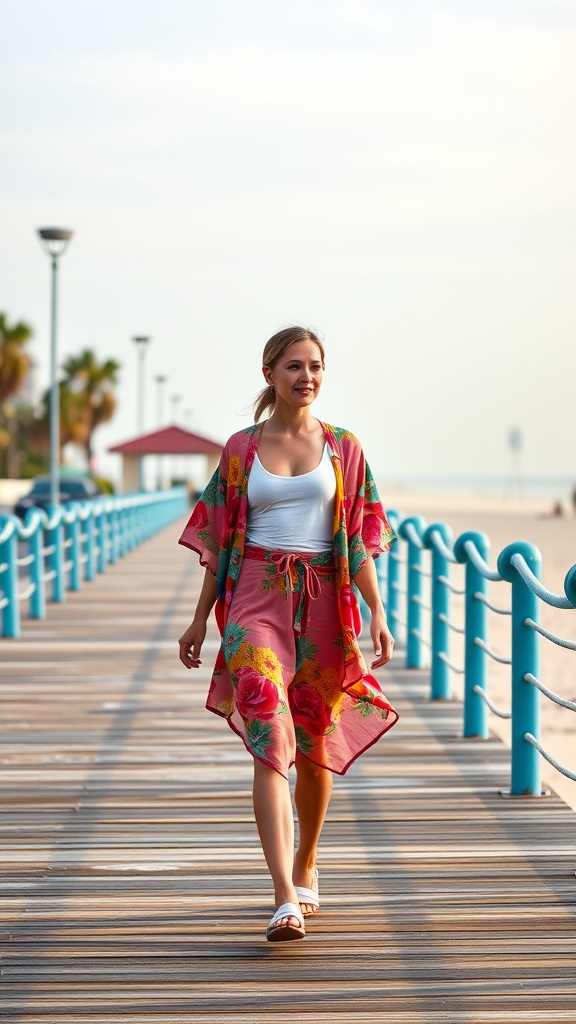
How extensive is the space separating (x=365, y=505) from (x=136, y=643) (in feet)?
24.7

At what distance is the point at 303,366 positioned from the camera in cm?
410

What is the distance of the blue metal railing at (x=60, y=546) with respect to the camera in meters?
11.3

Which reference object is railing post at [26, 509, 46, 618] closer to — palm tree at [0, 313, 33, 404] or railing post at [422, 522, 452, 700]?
railing post at [422, 522, 452, 700]

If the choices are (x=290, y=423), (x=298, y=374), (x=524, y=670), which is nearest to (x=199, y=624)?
(x=290, y=423)

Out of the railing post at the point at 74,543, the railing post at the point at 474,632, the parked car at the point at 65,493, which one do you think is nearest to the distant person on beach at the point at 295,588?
the railing post at the point at 474,632

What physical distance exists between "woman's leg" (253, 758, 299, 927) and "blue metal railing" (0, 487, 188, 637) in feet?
23.5

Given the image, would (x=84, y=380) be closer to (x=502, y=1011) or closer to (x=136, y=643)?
(x=136, y=643)

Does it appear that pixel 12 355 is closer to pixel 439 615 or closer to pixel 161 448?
pixel 161 448

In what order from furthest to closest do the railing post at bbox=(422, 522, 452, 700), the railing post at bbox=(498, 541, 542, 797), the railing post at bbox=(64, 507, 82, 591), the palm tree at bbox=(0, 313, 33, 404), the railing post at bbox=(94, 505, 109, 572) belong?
the palm tree at bbox=(0, 313, 33, 404) < the railing post at bbox=(94, 505, 109, 572) < the railing post at bbox=(64, 507, 82, 591) < the railing post at bbox=(422, 522, 452, 700) < the railing post at bbox=(498, 541, 542, 797)

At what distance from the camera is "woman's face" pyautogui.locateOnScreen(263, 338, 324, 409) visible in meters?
4.09

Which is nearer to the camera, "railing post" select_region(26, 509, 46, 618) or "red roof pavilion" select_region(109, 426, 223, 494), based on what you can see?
"railing post" select_region(26, 509, 46, 618)

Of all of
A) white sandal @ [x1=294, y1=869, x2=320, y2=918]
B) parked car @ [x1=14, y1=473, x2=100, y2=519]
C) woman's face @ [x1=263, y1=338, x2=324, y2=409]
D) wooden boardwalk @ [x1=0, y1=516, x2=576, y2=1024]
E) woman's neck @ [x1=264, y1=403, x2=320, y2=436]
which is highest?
woman's face @ [x1=263, y1=338, x2=324, y2=409]

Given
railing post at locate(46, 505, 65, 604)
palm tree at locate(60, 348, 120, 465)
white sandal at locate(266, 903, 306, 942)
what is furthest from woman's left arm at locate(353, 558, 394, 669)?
palm tree at locate(60, 348, 120, 465)

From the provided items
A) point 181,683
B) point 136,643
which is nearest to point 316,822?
point 181,683
